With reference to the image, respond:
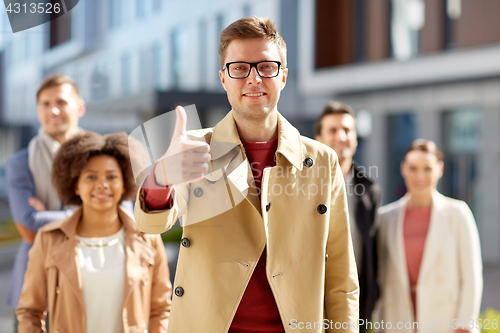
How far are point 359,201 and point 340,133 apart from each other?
0.45m

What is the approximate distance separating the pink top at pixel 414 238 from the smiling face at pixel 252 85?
73.8 inches

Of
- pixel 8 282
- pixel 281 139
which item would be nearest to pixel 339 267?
pixel 281 139

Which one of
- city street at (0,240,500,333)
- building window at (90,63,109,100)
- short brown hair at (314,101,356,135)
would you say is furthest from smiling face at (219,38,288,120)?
building window at (90,63,109,100)

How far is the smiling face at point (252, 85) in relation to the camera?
69.0 inches

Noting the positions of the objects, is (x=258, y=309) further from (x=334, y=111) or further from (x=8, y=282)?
(x=8, y=282)

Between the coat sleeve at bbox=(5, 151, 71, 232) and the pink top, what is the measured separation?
7.13 feet

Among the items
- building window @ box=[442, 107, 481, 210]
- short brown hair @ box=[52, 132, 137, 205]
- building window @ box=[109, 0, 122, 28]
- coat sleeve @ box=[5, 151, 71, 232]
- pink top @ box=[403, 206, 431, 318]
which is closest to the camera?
short brown hair @ box=[52, 132, 137, 205]

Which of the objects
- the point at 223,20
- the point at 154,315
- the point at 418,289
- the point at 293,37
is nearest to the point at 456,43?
the point at 293,37

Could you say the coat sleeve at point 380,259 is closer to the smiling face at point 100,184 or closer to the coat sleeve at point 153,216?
the smiling face at point 100,184

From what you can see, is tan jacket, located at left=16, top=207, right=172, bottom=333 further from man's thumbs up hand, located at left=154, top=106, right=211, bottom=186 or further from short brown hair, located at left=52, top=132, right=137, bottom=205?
man's thumbs up hand, located at left=154, top=106, right=211, bottom=186

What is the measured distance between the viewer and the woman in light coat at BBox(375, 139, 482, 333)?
3092 millimetres

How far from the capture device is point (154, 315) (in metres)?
2.48

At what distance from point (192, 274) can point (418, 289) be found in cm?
190

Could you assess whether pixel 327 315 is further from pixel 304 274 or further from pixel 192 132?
pixel 192 132
